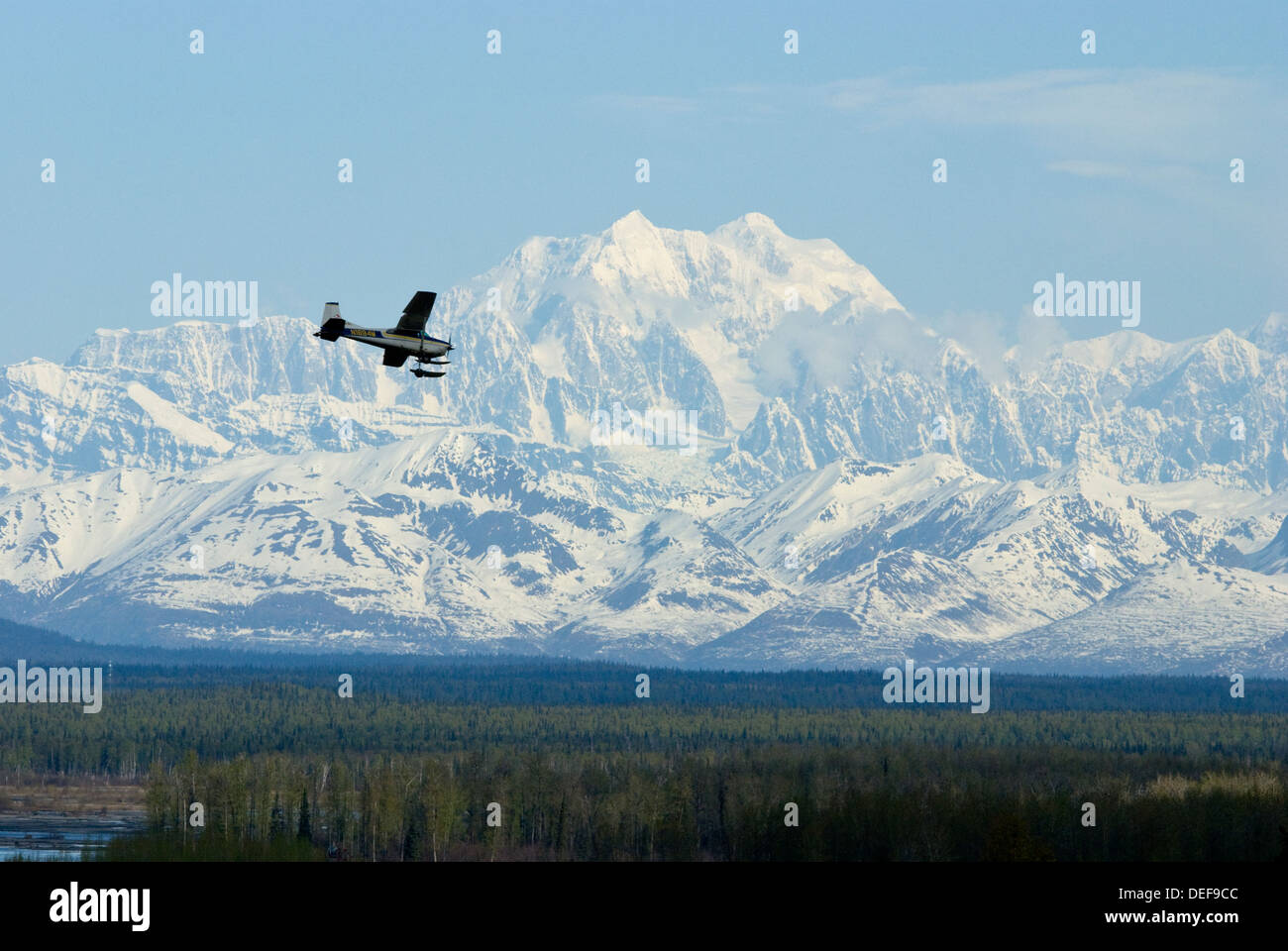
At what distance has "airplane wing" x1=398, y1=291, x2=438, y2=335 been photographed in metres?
141

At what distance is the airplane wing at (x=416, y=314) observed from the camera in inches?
5541

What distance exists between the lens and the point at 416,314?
465 ft
